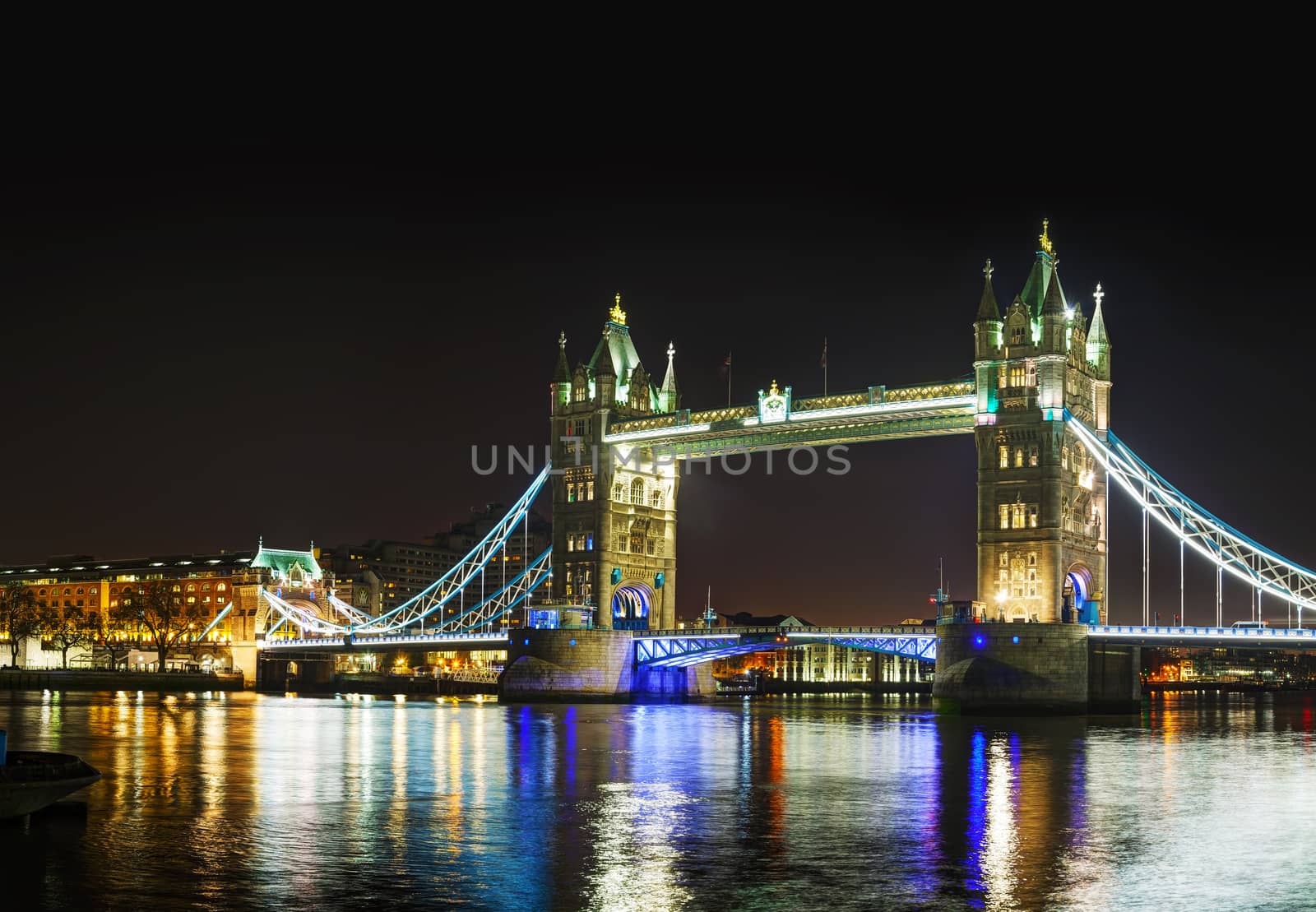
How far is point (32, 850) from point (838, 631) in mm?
62853

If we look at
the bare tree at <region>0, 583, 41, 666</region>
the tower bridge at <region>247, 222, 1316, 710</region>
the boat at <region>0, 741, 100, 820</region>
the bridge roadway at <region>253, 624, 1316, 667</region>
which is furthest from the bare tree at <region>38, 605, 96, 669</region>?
the boat at <region>0, 741, 100, 820</region>

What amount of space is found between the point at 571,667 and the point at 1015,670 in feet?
92.8

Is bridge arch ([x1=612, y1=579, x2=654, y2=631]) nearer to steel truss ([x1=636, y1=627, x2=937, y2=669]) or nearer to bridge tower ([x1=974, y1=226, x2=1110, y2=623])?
steel truss ([x1=636, y1=627, x2=937, y2=669])

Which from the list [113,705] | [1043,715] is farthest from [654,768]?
[113,705]

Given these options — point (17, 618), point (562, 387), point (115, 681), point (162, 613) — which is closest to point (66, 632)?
point (17, 618)

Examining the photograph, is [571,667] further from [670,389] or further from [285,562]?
[285,562]

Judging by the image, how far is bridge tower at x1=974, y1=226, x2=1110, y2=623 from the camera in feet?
244

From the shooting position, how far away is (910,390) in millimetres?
78188

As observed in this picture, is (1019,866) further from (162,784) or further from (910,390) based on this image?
(910,390)

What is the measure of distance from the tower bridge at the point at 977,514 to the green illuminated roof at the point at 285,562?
182 ft

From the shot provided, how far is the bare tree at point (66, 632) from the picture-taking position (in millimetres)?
147250

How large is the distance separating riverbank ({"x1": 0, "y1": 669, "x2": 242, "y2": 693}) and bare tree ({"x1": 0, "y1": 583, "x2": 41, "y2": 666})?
1528 cm

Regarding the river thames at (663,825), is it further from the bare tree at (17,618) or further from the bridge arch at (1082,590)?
the bare tree at (17,618)

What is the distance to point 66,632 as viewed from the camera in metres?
149
